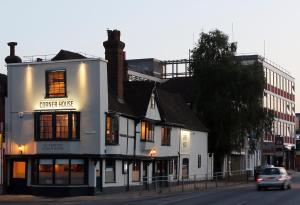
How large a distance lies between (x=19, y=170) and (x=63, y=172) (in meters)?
3.63

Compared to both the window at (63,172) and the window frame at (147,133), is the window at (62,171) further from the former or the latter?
the window frame at (147,133)

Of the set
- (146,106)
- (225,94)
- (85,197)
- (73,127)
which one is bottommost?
(85,197)

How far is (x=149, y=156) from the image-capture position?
160 ft

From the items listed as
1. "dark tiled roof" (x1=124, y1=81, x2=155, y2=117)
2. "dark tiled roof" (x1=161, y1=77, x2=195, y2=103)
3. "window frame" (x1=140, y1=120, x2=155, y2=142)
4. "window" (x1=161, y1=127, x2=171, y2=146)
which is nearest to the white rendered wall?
"dark tiled roof" (x1=124, y1=81, x2=155, y2=117)

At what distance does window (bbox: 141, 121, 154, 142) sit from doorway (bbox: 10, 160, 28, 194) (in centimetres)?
899

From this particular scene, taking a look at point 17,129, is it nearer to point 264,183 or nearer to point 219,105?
point 264,183

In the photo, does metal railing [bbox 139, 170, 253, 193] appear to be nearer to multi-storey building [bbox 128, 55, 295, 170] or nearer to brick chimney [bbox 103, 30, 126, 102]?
brick chimney [bbox 103, 30, 126, 102]

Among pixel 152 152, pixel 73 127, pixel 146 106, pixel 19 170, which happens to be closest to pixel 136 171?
pixel 152 152

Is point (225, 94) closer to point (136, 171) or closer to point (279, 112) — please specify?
point (136, 171)

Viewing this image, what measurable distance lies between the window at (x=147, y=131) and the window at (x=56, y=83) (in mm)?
7531

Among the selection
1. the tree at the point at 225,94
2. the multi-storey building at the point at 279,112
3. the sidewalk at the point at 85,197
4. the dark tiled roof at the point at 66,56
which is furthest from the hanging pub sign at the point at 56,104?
the multi-storey building at the point at 279,112

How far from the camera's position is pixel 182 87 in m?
74.1

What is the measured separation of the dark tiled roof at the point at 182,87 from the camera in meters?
70.0

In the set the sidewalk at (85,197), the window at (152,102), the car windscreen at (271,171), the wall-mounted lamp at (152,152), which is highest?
the window at (152,102)
